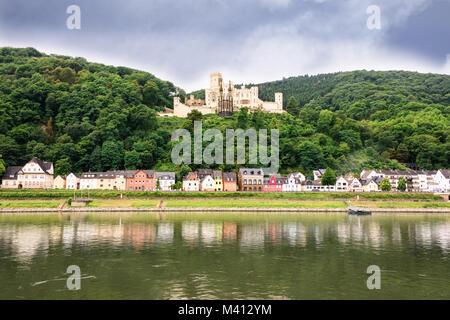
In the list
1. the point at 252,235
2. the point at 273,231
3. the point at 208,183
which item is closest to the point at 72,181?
the point at 208,183

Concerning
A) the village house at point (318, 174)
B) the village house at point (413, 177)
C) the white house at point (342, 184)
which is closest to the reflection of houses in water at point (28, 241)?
the white house at point (342, 184)

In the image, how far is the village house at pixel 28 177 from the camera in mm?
73750

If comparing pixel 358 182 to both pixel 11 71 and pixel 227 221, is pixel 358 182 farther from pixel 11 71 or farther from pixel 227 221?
pixel 11 71

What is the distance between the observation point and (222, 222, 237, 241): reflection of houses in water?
111ft

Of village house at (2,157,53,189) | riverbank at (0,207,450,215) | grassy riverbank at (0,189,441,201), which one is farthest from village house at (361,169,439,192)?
village house at (2,157,53,189)

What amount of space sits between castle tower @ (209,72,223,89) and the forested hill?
87.3 ft

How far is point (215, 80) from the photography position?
452ft

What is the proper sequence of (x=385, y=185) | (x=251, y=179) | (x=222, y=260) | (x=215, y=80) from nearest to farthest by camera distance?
(x=222, y=260), (x=385, y=185), (x=251, y=179), (x=215, y=80)

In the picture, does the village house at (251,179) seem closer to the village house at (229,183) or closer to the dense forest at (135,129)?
the village house at (229,183)

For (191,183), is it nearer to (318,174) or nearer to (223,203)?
(223,203)

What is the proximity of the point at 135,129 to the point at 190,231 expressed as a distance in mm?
70461

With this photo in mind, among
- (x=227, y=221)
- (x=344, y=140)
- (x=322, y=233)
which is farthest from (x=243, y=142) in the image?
(x=322, y=233)

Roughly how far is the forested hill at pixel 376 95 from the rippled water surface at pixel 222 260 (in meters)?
97.8
